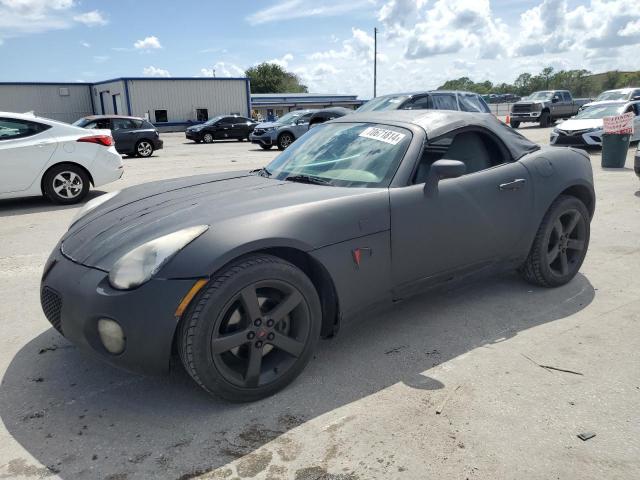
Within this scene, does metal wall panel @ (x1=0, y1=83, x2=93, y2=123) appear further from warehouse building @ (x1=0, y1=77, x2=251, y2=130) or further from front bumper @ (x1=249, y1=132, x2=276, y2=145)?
front bumper @ (x1=249, y1=132, x2=276, y2=145)

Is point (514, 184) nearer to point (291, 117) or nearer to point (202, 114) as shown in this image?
point (291, 117)

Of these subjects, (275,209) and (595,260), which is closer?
(275,209)

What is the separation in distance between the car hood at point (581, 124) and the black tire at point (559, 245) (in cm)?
1148

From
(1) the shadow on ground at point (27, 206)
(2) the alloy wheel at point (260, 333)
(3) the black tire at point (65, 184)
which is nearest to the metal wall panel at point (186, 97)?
(1) the shadow on ground at point (27, 206)

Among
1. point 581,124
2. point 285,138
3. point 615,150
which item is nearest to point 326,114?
point 285,138

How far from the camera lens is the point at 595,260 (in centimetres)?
488

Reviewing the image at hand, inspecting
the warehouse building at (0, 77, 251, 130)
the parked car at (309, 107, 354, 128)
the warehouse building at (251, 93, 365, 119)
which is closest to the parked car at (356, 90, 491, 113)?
the parked car at (309, 107, 354, 128)

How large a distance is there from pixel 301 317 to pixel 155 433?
0.88m

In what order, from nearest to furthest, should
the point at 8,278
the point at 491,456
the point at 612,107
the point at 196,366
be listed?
the point at 491,456 → the point at 196,366 → the point at 8,278 → the point at 612,107

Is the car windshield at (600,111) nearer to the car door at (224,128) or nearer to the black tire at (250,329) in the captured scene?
the black tire at (250,329)

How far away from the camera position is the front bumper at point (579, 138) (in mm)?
14023

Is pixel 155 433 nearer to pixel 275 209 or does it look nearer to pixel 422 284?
pixel 275 209

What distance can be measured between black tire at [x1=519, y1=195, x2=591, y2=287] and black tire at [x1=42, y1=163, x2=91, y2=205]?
6735mm

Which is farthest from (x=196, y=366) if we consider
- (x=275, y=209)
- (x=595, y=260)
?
(x=595, y=260)
